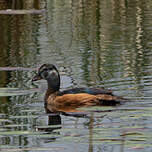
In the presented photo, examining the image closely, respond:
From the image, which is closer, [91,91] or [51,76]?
[91,91]

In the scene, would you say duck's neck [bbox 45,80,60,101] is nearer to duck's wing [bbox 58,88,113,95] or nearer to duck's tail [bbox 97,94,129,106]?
duck's wing [bbox 58,88,113,95]

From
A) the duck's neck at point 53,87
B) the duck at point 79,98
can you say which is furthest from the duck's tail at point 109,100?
the duck's neck at point 53,87

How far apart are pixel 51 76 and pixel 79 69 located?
129 cm

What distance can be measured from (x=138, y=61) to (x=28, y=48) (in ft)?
9.68

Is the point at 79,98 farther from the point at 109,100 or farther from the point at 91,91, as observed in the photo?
the point at 109,100

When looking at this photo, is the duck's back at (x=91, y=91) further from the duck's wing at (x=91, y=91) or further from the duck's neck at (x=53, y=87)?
the duck's neck at (x=53, y=87)

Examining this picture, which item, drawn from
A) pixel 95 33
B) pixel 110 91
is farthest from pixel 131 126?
pixel 95 33

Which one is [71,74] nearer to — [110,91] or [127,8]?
[110,91]

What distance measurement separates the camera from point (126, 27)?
1667 centimetres

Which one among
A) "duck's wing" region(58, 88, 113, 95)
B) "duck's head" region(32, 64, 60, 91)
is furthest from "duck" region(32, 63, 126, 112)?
"duck's head" region(32, 64, 60, 91)

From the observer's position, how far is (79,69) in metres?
11.7

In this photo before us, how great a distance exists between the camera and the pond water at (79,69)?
7008 mm

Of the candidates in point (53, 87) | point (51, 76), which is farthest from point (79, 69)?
point (53, 87)

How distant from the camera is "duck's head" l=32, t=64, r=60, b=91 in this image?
10.4 metres
